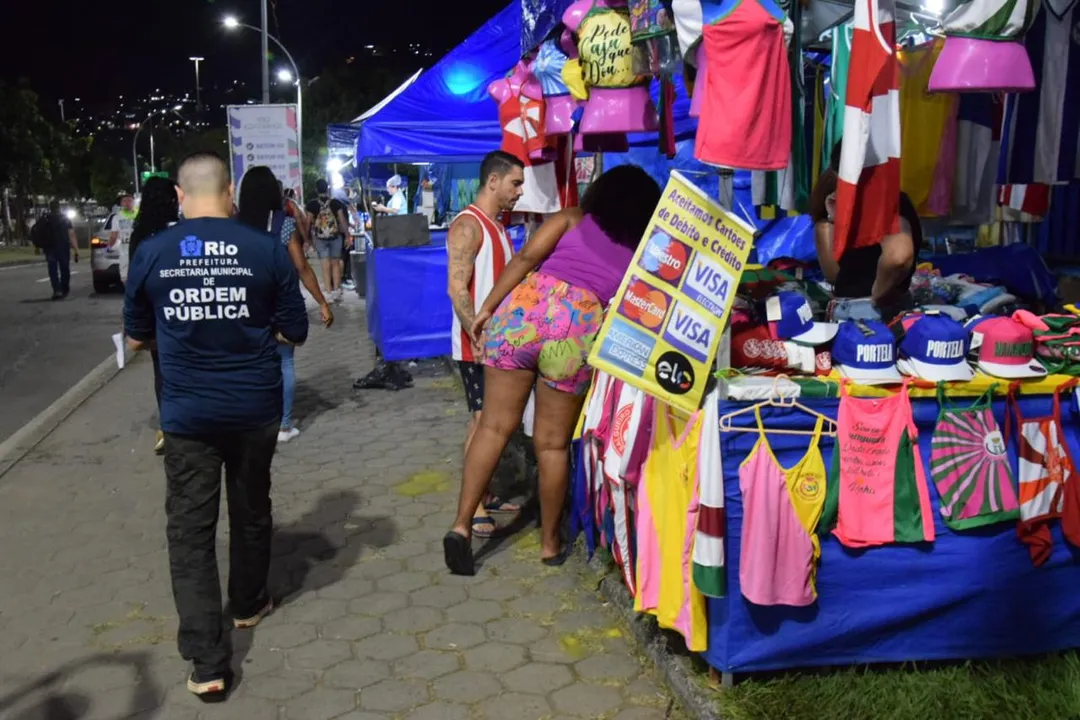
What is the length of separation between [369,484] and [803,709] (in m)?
3.56

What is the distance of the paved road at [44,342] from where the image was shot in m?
9.20

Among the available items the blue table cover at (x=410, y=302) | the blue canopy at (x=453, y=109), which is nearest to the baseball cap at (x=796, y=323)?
the blue canopy at (x=453, y=109)

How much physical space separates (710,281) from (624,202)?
963 mm

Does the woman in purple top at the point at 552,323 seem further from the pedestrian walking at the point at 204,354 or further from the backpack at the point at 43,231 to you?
the backpack at the point at 43,231

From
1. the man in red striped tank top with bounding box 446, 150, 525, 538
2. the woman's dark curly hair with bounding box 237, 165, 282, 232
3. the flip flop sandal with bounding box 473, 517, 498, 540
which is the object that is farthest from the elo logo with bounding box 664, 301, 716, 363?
the woman's dark curly hair with bounding box 237, 165, 282, 232

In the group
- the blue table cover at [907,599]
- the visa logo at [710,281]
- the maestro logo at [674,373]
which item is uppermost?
the visa logo at [710,281]

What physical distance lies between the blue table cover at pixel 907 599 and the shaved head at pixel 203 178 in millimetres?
2123

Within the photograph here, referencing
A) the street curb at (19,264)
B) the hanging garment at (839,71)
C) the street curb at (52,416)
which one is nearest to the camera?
the hanging garment at (839,71)

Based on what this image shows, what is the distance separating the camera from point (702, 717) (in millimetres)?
3078

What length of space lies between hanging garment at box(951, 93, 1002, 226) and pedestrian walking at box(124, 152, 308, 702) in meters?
3.51

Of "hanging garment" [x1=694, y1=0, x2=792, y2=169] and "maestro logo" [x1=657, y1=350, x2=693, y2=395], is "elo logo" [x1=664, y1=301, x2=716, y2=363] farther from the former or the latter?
"hanging garment" [x1=694, y1=0, x2=792, y2=169]

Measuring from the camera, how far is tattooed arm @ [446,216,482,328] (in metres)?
4.72

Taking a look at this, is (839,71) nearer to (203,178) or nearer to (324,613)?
(203,178)

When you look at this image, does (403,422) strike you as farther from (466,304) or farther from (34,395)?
(34,395)
